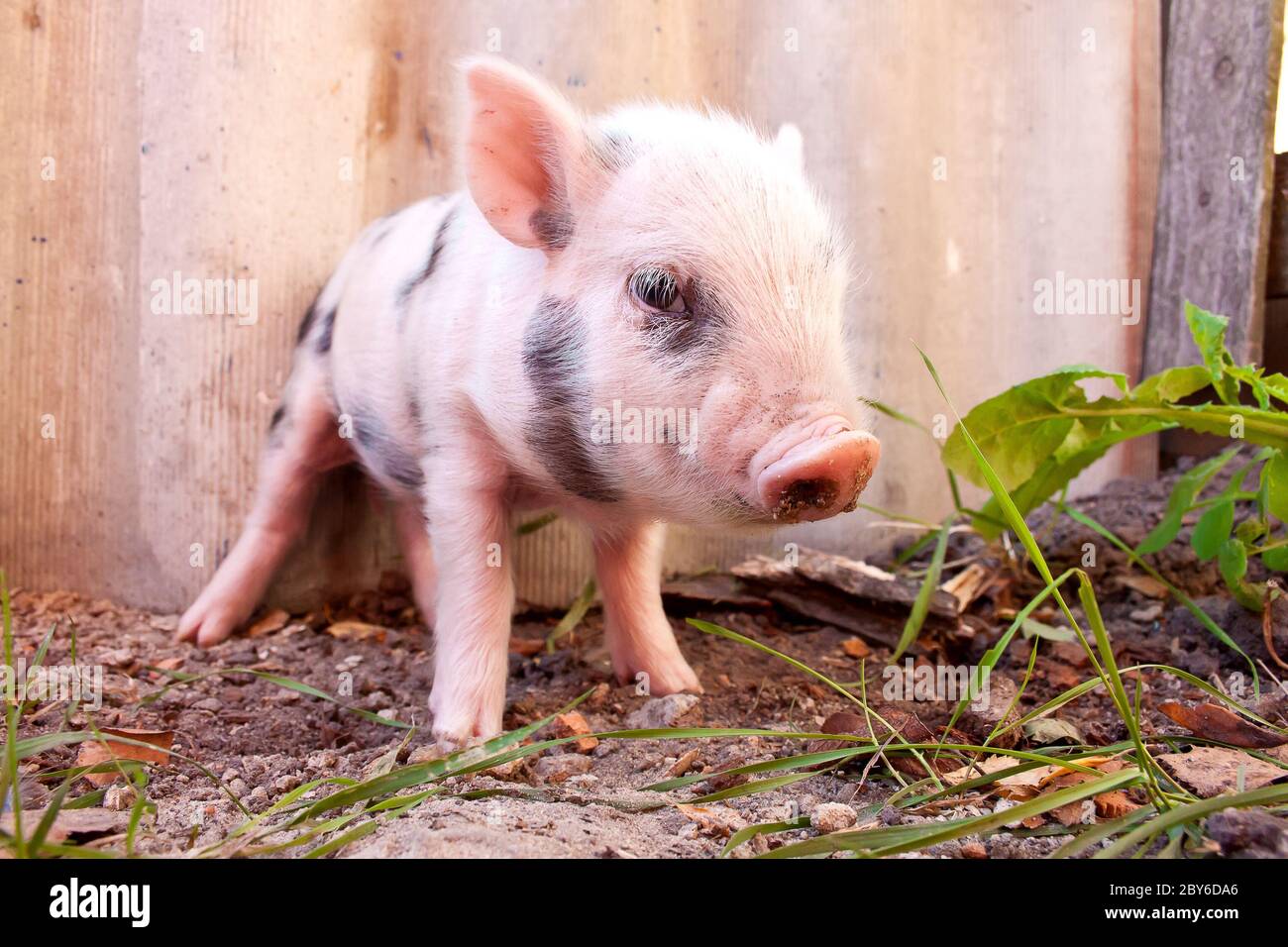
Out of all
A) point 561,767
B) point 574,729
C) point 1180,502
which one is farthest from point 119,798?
point 1180,502

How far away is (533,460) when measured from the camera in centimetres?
223

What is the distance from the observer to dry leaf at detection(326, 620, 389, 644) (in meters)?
3.03

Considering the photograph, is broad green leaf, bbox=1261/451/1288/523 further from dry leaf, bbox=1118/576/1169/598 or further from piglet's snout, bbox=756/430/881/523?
piglet's snout, bbox=756/430/881/523

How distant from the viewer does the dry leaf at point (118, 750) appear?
6.15 feet

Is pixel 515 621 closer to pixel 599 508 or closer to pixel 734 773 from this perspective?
pixel 599 508

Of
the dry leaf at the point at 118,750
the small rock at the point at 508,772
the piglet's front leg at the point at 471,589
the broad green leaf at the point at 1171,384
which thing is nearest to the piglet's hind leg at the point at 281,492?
the piglet's front leg at the point at 471,589

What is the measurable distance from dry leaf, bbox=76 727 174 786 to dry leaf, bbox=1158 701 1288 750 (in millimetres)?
1929

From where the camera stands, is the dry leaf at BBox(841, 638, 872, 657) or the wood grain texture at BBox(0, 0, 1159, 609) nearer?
the dry leaf at BBox(841, 638, 872, 657)

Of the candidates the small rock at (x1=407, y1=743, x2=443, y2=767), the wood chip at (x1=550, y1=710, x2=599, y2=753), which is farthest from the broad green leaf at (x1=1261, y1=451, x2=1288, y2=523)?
the small rock at (x1=407, y1=743, x2=443, y2=767)

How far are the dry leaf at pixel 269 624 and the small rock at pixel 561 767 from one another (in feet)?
4.57

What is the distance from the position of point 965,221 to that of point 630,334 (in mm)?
1989

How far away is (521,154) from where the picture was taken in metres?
2.18

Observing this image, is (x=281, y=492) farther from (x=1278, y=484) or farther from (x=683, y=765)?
(x=1278, y=484)

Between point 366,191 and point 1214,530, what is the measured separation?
259cm
